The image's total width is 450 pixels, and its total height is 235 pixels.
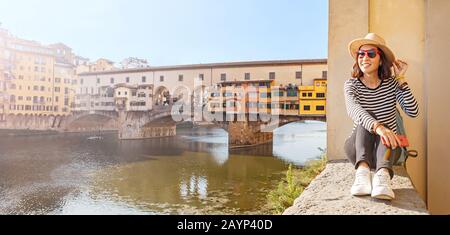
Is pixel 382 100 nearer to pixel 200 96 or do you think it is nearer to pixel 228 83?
pixel 228 83

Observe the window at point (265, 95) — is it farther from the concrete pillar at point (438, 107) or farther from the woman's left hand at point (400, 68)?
the woman's left hand at point (400, 68)

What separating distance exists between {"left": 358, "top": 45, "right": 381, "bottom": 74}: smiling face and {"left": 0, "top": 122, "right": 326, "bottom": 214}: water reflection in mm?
3748

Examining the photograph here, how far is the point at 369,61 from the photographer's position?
49.3 inches

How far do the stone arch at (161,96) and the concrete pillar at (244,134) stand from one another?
3315 millimetres

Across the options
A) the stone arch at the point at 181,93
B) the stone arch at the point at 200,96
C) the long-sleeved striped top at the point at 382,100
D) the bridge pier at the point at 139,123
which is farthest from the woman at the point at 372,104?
the bridge pier at the point at 139,123

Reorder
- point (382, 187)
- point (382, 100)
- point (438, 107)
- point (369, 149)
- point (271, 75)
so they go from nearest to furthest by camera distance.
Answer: point (382, 187) < point (369, 149) < point (382, 100) < point (438, 107) < point (271, 75)

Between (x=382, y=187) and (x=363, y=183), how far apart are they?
0.24ft

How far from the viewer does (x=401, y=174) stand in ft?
4.34

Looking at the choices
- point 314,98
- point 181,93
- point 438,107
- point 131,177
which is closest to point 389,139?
point 438,107

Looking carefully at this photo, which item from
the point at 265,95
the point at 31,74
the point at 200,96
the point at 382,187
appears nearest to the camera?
the point at 382,187

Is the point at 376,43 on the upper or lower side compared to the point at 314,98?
lower
